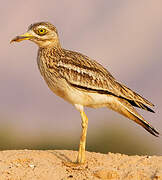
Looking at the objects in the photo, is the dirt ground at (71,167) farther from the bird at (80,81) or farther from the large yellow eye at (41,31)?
the large yellow eye at (41,31)

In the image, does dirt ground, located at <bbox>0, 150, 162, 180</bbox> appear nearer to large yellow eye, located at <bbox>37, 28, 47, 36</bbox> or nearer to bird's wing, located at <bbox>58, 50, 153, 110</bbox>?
bird's wing, located at <bbox>58, 50, 153, 110</bbox>

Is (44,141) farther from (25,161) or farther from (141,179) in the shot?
(141,179)

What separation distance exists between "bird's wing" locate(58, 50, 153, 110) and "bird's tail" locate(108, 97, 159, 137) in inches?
5.6

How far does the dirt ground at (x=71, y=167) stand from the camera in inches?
404

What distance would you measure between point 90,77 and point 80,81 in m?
0.34

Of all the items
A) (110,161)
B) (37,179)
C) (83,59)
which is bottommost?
(37,179)

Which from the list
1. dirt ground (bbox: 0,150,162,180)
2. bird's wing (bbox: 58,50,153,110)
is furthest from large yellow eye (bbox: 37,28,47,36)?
dirt ground (bbox: 0,150,162,180)

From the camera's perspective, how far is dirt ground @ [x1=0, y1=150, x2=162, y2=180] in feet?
33.7

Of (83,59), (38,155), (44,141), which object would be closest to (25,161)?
Answer: (38,155)

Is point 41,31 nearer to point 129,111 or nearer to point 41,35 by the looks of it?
point 41,35

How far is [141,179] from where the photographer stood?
1015 centimetres

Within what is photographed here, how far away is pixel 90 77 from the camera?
1096 cm

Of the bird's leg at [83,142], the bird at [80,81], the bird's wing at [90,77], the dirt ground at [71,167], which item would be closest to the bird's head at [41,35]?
the bird at [80,81]

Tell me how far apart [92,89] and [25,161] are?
2.32 m
